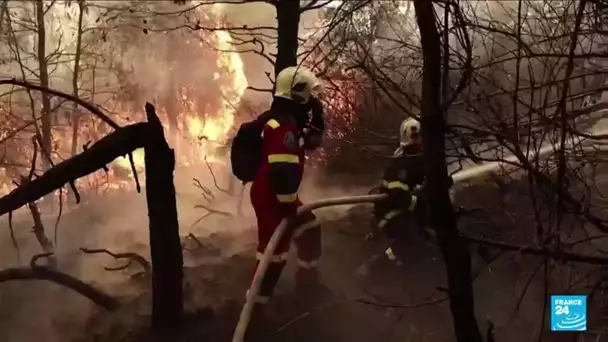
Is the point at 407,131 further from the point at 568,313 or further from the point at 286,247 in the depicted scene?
the point at 568,313

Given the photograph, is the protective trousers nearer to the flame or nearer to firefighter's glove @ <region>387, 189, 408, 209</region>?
firefighter's glove @ <region>387, 189, 408, 209</region>

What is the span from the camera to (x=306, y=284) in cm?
176

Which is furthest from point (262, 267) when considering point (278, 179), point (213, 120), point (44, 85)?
point (44, 85)

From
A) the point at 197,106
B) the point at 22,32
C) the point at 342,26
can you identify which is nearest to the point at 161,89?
the point at 197,106

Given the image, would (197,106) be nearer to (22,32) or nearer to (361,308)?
(22,32)

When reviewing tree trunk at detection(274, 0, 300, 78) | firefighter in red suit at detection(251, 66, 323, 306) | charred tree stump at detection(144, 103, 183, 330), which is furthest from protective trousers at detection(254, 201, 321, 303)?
tree trunk at detection(274, 0, 300, 78)

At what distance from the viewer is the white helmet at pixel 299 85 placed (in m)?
1.62

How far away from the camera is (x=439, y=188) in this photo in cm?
126

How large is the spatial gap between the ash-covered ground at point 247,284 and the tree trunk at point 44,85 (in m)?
0.20

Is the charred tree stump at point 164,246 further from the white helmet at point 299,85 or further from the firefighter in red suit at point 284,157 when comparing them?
the white helmet at point 299,85

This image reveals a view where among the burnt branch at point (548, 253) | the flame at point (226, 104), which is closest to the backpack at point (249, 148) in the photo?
the flame at point (226, 104)

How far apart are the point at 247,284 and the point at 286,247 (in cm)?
15

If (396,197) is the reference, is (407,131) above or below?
above

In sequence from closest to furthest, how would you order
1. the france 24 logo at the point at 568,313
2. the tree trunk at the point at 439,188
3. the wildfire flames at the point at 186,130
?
the tree trunk at the point at 439,188 → the france 24 logo at the point at 568,313 → the wildfire flames at the point at 186,130
